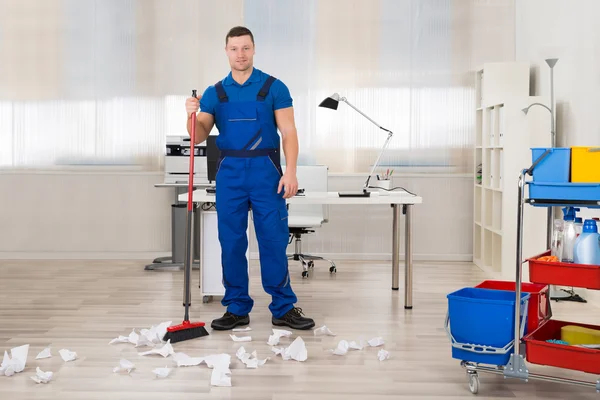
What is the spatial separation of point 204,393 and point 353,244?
3.96m

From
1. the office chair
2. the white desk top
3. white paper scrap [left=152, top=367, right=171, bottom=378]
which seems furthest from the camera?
the office chair

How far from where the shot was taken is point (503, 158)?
17.9 ft

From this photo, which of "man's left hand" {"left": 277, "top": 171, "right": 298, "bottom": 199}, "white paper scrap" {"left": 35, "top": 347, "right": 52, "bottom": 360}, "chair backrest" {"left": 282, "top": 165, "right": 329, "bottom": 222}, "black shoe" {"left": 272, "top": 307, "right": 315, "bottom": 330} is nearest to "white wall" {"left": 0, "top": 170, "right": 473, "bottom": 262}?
"chair backrest" {"left": 282, "top": 165, "right": 329, "bottom": 222}

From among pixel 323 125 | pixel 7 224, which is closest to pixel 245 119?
pixel 323 125

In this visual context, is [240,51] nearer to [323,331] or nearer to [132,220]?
[323,331]

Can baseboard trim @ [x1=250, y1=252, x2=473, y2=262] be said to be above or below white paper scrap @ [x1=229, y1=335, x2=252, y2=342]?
above

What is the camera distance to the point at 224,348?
346cm

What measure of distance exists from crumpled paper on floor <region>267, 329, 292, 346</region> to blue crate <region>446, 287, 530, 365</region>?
3.21 ft

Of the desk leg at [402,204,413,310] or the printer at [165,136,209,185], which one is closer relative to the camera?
the desk leg at [402,204,413,310]

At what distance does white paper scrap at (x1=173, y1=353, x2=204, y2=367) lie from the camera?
10.4 feet

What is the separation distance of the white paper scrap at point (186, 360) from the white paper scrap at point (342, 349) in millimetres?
627

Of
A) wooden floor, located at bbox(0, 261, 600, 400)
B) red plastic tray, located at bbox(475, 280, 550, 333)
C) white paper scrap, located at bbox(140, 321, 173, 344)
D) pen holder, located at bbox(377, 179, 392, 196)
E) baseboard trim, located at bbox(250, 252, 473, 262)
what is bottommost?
wooden floor, located at bbox(0, 261, 600, 400)

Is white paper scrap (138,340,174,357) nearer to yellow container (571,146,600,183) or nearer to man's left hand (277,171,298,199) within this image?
man's left hand (277,171,298,199)

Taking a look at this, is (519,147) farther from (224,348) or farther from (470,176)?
(224,348)
